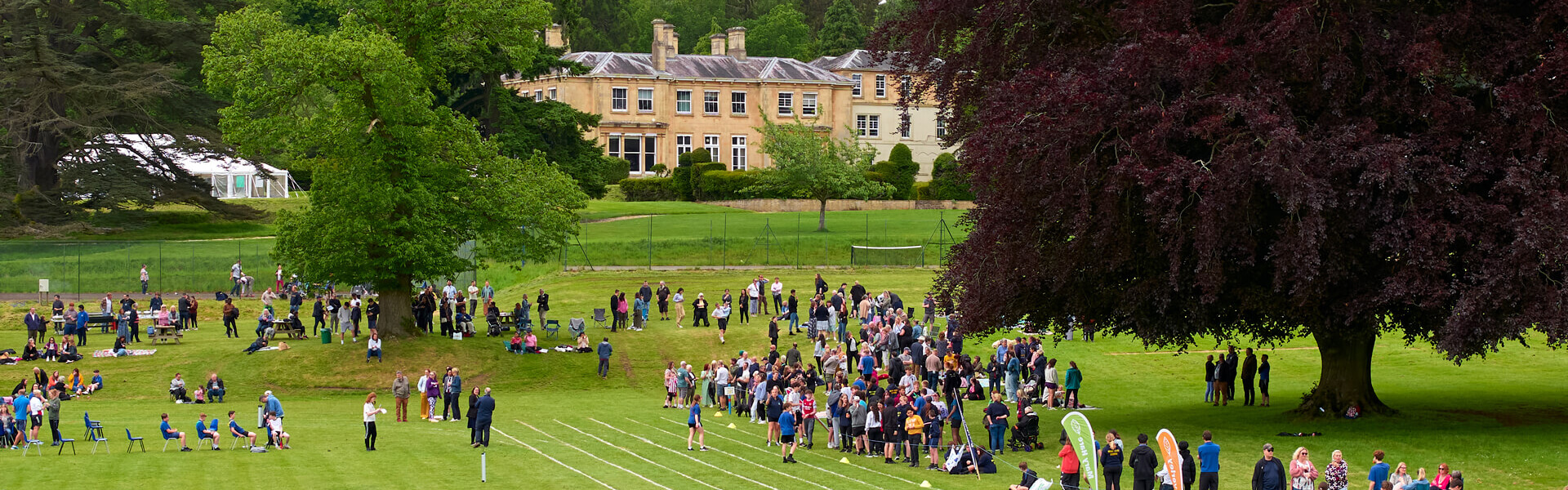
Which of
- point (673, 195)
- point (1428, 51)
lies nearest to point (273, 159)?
point (673, 195)

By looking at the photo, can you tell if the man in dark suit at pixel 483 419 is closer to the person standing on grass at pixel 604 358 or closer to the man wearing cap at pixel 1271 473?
the person standing on grass at pixel 604 358

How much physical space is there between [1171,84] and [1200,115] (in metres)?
0.84

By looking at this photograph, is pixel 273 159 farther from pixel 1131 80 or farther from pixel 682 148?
pixel 1131 80

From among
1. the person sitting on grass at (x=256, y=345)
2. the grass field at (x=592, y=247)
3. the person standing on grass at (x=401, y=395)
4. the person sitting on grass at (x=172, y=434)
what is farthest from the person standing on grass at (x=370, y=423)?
the grass field at (x=592, y=247)

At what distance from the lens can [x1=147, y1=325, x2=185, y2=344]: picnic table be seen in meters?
43.6

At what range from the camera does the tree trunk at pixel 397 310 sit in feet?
138

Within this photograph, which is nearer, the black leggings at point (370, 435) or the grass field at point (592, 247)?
the black leggings at point (370, 435)

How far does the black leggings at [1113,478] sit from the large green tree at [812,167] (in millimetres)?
49143

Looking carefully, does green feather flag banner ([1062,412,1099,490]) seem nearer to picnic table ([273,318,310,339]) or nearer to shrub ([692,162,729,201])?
picnic table ([273,318,310,339])

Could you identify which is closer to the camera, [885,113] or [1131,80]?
[1131,80]

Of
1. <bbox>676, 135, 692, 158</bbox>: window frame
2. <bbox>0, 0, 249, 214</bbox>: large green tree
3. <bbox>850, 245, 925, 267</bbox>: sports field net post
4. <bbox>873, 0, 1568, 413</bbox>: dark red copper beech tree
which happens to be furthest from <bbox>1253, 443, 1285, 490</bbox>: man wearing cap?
<bbox>676, 135, 692, 158</bbox>: window frame

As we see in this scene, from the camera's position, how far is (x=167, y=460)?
26.6m

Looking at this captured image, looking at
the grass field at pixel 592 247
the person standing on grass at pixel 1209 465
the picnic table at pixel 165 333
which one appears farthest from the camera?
the grass field at pixel 592 247

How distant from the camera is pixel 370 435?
28.1 m
